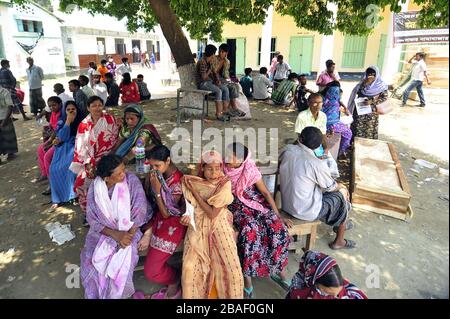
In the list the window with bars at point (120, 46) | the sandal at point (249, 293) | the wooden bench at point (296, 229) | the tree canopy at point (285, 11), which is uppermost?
the window with bars at point (120, 46)

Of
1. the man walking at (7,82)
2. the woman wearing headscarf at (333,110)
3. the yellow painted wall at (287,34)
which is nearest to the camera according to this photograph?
the woman wearing headscarf at (333,110)

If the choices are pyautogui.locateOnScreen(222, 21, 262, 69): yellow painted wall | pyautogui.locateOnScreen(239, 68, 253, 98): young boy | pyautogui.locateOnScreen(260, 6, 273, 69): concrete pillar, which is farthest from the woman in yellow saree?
pyautogui.locateOnScreen(222, 21, 262, 69): yellow painted wall

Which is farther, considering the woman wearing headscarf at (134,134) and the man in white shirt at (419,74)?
the man in white shirt at (419,74)

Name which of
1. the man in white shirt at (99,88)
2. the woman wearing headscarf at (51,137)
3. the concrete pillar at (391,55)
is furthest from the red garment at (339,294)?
the concrete pillar at (391,55)

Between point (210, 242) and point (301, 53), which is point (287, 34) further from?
point (210, 242)

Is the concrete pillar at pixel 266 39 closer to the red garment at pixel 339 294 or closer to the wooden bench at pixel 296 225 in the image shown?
the wooden bench at pixel 296 225

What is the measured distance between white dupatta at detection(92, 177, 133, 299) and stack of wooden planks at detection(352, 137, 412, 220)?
311cm

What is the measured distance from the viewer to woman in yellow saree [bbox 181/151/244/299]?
2.74 meters

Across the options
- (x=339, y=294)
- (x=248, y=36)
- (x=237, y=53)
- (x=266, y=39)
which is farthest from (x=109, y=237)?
(x=237, y=53)

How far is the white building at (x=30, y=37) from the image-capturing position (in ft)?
53.3

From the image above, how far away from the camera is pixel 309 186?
320cm

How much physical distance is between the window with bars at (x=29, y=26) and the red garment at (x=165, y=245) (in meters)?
18.9

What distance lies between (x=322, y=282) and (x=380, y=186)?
2659 millimetres

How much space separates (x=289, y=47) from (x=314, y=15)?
35.2ft
